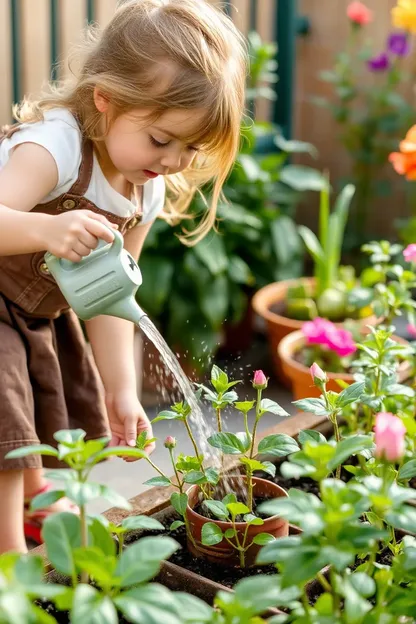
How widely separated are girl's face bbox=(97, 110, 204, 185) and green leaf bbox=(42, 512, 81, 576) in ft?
2.69

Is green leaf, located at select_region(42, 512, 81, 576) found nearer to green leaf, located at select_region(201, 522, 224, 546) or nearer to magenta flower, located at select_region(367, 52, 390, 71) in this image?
green leaf, located at select_region(201, 522, 224, 546)

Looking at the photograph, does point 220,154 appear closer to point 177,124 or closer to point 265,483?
point 177,124

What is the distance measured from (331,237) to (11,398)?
1.48m

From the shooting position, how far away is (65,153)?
1.65 meters

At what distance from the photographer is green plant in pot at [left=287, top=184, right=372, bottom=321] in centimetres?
291

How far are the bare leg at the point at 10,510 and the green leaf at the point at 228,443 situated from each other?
1.67 ft

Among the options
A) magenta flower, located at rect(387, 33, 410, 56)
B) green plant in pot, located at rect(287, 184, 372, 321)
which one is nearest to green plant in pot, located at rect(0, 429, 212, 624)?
green plant in pot, located at rect(287, 184, 372, 321)

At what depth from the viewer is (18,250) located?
4.86 ft

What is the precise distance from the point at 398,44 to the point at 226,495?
2704 mm

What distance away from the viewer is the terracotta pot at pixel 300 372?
92.7 inches

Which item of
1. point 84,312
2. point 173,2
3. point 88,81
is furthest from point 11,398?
point 173,2

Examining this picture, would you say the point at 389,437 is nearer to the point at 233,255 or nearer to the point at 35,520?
the point at 35,520

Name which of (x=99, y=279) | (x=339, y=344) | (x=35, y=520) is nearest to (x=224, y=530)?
(x=99, y=279)

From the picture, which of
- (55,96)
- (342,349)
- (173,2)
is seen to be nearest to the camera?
(173,2)
